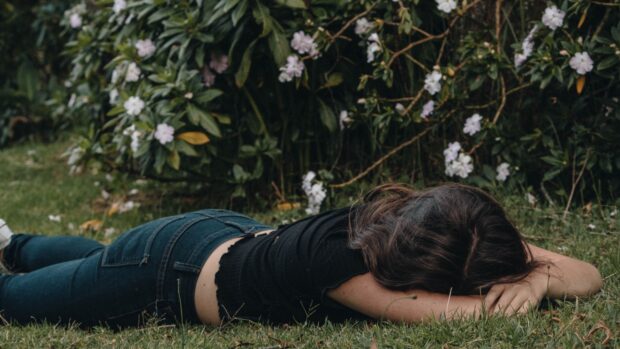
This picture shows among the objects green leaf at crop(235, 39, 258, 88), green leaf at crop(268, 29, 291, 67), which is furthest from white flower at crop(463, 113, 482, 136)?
green leaf at crop(235, 39, 258, 88)

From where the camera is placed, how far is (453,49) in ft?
16.1

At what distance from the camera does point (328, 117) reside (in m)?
4.98

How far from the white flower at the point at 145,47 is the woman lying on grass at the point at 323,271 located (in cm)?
206

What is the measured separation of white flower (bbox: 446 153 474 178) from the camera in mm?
4629

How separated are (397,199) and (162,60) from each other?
2.56 meters

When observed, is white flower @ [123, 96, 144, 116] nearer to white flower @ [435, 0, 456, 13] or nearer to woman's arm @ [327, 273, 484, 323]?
white flower @ [435, 0, 456, 13]

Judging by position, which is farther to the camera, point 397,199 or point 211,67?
point 211,67

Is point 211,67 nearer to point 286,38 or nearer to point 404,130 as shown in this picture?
point 286,38

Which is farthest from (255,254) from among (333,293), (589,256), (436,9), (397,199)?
(436,9)

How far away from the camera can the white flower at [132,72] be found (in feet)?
16.9

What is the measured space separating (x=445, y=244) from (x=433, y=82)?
206cm

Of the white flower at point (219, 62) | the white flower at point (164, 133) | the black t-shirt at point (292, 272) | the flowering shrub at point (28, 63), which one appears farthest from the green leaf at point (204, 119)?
the flowering shrub at point (28, 63)

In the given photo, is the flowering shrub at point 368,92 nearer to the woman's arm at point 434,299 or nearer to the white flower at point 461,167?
the white flower at point 461,167

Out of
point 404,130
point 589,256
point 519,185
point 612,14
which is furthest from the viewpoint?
point 404,130
